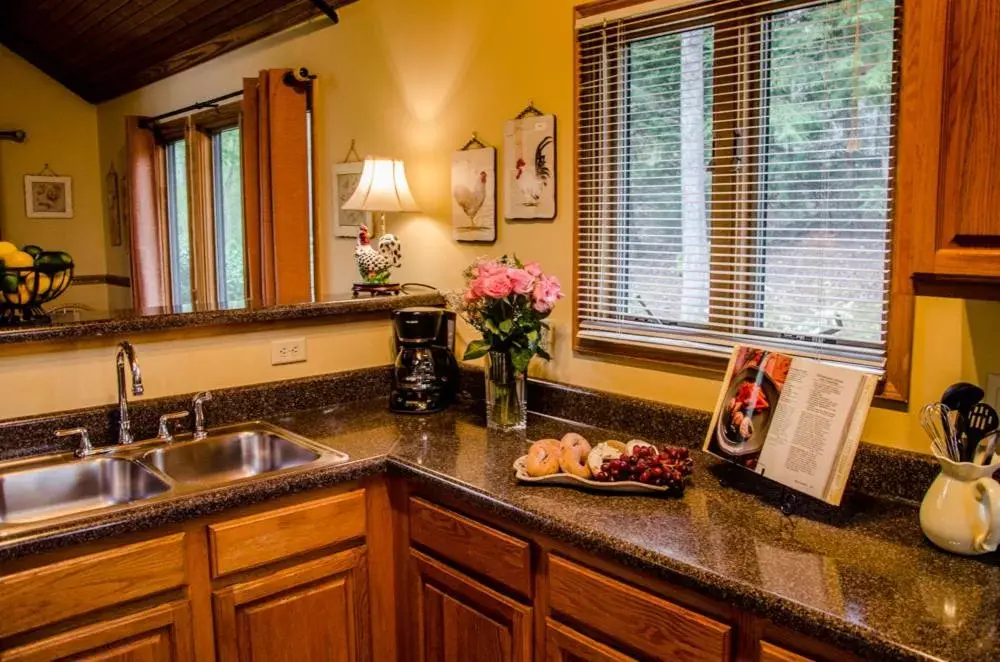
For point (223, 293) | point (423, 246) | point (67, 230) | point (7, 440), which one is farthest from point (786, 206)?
point (67, 230)

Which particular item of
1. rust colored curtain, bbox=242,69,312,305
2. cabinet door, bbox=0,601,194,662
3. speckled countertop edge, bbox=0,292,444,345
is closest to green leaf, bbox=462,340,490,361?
speckled countertop edge, bbox=0,292,444,345

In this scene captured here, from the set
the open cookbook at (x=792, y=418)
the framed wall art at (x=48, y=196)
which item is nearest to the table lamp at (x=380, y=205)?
the open cookbook at (x=792, y=418)

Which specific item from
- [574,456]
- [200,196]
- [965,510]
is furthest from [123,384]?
[200,196]

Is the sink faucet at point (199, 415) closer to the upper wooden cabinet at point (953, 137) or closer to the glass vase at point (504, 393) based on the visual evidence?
the glass vase at point (504, 393)

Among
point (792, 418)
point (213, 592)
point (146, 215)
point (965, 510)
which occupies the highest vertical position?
point (146, 215)

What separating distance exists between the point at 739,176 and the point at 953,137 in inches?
28.7

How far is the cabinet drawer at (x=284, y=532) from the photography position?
1757 millimetres

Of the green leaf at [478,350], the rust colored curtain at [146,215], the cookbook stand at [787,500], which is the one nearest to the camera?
the cookbook stand at [787,500]

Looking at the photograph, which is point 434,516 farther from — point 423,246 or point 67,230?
point 67,230

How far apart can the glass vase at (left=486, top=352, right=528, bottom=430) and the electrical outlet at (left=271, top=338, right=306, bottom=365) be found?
0.60 metres

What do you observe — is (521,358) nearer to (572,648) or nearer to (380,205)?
(572,648)

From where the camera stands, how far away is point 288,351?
2406mm

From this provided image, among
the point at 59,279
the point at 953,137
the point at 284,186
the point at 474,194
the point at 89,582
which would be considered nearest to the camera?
the point at 953,137

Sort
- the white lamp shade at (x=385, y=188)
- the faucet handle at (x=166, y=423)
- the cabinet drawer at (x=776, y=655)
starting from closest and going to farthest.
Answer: the cabinet drawer at (x=776, y=655)
the faucet handle at (x=166, y=423)
the white lamp shade at (x=385, y=188)
